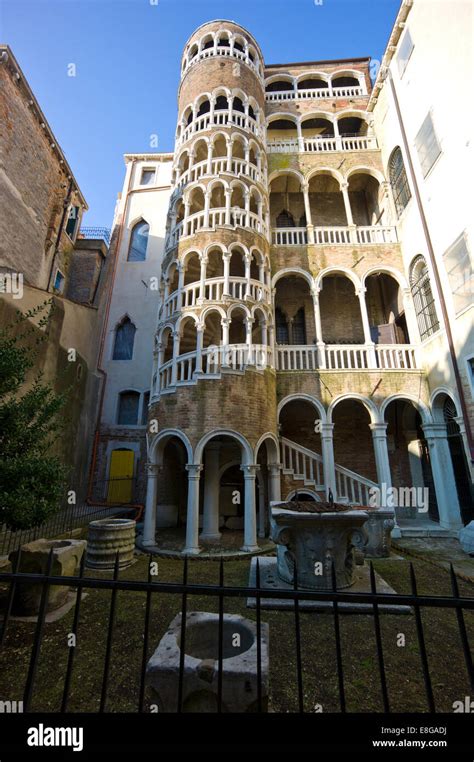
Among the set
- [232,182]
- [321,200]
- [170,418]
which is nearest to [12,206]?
[232,182]

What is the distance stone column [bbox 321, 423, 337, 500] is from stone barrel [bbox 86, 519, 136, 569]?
6.97 metres

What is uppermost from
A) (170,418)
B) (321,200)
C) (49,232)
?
(321,200)

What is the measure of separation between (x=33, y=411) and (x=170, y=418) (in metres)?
5.54

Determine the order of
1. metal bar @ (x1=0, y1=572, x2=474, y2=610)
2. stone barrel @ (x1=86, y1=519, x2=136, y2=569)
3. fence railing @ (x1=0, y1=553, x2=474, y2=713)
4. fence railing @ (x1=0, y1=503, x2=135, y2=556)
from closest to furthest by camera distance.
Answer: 1. fence railing @ (x1=0, y1=553, x2=474, y2=713)
2. metal bar @ (x1=0, y1=572, x2=474, y2=610)
3. stone barrel @ (x1=86, y1=519, x2=136, y2=569)
4. fence railing @ (x1=0, y1=503, x2=135, y2=556)

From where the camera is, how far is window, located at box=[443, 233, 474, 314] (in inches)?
445

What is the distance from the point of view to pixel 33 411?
5.97 meters

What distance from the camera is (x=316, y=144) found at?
61.5 feet

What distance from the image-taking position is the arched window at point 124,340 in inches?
771

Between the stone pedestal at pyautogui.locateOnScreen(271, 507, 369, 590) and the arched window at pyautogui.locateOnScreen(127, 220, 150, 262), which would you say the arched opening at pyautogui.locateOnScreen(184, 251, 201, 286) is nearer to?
the arched window at pyautogui.locateOnScreen(127, 220, 150, 262)

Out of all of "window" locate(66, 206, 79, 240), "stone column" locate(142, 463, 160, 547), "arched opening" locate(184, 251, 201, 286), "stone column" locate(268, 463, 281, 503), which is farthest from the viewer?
"window" locate(66, 206, 79, 240)

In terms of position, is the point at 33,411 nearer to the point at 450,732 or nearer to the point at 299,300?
the point at 450,732

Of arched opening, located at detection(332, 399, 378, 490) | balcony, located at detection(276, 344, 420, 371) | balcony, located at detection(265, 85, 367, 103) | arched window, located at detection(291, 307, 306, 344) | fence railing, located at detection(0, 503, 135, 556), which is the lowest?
fence railing, located at detection(0, 503, 135, 556)

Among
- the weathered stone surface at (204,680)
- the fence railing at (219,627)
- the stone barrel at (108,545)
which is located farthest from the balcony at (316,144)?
the weathered stone surface at (204,680)

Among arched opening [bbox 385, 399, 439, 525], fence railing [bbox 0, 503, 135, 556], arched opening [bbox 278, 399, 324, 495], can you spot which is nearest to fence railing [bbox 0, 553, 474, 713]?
fence railing [bbox 0, 503, 135, 556]
